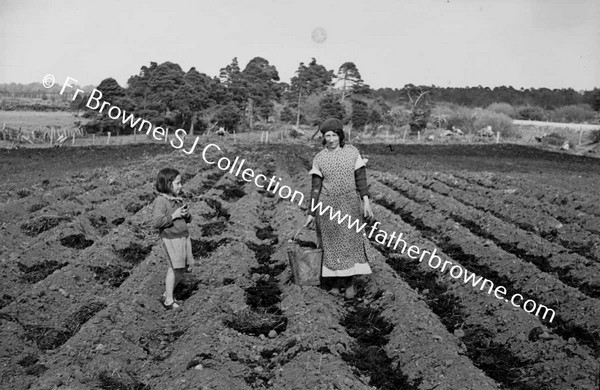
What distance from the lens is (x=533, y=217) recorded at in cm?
1038

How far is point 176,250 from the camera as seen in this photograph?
5.60 m

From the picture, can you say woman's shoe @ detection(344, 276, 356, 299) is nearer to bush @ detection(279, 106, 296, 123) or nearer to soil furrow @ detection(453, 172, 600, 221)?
soil furrow @ detection(453, 172, 600, 221)

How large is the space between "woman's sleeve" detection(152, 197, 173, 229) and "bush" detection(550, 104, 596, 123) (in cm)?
6806

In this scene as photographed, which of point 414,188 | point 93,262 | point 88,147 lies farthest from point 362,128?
point 93,262

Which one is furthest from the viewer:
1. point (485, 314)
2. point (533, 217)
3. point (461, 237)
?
point (533, 217)

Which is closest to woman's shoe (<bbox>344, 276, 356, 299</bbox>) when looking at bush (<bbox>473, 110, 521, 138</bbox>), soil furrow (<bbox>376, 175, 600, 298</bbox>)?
soil furrow (<bbox>376, 175, 600, 298</bbox>)

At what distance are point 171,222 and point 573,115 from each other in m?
69.6

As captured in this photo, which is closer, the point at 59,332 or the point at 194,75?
the point at 59,332

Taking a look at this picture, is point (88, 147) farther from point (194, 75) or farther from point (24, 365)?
point (24, 365)

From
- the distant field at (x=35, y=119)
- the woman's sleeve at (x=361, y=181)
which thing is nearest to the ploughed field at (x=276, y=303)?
the woman's sleeve at (x=361, y=181)

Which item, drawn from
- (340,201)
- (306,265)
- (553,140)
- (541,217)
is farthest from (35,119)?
(340,201)

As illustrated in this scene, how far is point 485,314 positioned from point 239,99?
130 ft

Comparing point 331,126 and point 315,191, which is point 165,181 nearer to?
point 315,191

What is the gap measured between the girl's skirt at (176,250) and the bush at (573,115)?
67891 millimetres
